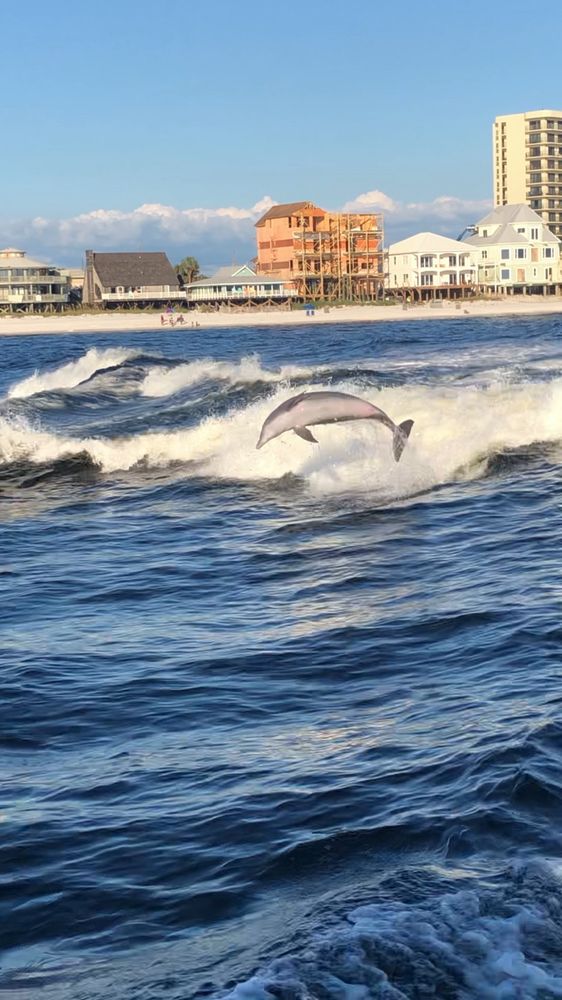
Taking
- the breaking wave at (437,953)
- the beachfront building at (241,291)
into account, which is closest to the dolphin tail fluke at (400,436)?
the breaking wave at (437,953)

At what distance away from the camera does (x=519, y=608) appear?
408 inches

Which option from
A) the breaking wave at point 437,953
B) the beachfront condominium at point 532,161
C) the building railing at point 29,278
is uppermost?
the beachfront condominium at point 532,161

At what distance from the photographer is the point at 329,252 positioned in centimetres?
14362

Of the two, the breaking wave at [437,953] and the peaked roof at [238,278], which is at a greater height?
the peaked roof at [238,278]

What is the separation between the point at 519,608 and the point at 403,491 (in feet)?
21.3

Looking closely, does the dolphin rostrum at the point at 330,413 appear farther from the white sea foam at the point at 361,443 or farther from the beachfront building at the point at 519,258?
the beachfront building at the point at 519,258

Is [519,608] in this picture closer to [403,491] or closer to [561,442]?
[403,491]

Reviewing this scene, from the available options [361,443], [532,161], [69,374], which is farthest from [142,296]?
[361,443]

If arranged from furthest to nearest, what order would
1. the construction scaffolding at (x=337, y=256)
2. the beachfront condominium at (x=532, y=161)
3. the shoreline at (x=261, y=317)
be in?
1. the beachfront condominium at (x=532, y=161)
2. the construction scaffolding at (x=337, y=256)
3. the shoreline at (x=261, y=317)

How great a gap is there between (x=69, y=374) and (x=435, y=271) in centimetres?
10644

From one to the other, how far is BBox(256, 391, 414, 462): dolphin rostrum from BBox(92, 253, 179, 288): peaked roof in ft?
407

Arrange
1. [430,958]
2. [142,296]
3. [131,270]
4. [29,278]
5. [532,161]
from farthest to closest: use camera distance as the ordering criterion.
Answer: [532,161], [131,270], [29,278], [142,296], [430,958]

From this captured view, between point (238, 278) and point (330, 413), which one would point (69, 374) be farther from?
point (238, 278)

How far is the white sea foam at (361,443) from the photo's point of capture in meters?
18.0
